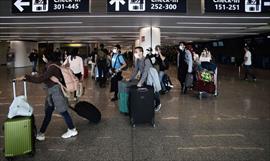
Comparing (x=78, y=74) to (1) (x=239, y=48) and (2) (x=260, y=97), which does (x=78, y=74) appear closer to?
(2) (x=260, y=97)

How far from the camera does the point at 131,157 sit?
4.52 meters

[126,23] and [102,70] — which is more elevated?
[126,23]

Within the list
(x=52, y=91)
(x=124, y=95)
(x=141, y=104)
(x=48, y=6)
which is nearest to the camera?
(x=52, y=91)

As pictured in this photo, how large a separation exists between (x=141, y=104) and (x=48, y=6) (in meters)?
4.52

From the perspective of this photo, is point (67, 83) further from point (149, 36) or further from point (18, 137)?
point (149, 36)

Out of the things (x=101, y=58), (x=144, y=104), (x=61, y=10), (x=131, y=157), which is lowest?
(x=131, y=157)

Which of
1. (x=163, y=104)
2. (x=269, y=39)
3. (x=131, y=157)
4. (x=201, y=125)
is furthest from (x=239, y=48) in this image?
(x=131, y=157)

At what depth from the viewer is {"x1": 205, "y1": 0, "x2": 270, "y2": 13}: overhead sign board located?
904cm

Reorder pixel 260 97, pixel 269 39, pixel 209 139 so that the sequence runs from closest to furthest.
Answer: pixel 209 139
pixel 260 97
pixel 269 39

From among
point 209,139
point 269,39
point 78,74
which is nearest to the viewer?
point 209,139

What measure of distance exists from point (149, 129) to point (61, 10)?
4648 millimetres

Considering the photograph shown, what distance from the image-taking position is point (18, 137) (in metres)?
4.49

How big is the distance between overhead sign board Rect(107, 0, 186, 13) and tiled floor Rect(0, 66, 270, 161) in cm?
282

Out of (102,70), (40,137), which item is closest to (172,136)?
(40,137)
